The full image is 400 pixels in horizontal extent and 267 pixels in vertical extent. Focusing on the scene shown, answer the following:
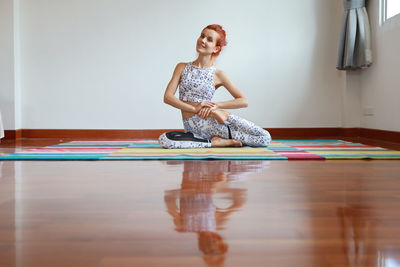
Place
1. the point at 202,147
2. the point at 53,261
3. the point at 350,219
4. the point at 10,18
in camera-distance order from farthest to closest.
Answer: the point at 10,18 → the point at 202,147 → the point at 350,219 → the point at 53,261

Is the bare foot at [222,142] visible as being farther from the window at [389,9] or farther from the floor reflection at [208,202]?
the window at [389,9]

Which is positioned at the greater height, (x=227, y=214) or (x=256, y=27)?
(x=256, y=27)

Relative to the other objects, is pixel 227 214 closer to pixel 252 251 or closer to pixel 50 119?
pixel 252 251

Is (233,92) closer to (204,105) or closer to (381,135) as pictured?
(204,105)

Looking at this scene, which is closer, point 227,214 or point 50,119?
point 227,214

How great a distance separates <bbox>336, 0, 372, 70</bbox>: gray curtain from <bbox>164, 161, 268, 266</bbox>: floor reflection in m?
2.52

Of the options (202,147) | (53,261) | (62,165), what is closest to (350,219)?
(53,261)

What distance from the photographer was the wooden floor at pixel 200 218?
2.46 feet

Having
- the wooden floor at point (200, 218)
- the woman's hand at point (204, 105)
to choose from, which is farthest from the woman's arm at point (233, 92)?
the wooden floor at point (200, 218)

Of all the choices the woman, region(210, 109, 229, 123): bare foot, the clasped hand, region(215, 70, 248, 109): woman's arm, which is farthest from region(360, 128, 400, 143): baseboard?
the clasped hand

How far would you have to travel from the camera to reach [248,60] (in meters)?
4.53

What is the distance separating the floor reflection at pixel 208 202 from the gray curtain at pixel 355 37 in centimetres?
252

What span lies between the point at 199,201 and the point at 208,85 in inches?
72.5

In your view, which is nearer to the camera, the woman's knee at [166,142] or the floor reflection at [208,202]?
the floor reflection at [208,202]
